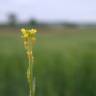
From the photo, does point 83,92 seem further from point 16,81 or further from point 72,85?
point 16,81

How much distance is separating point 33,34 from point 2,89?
26.8 feet

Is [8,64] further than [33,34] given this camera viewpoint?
Yes

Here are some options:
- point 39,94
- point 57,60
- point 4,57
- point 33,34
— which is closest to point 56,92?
point 39,94

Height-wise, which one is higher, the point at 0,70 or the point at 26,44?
the point at 26,44

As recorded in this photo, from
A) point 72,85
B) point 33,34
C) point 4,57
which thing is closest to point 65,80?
point 72,85

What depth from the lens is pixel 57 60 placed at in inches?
385

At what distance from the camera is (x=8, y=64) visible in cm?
948

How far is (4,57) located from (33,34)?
916cm

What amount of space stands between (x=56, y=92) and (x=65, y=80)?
1.28ft

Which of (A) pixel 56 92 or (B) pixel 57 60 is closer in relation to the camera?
(A) pixel 56 92

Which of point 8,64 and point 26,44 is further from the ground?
point 26,44

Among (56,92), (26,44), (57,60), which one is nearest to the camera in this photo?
(26,44)

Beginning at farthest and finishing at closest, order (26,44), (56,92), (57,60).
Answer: (57,60)
(56,92)
(26,44)

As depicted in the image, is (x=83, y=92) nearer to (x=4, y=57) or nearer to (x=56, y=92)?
(x=56, y=92)
